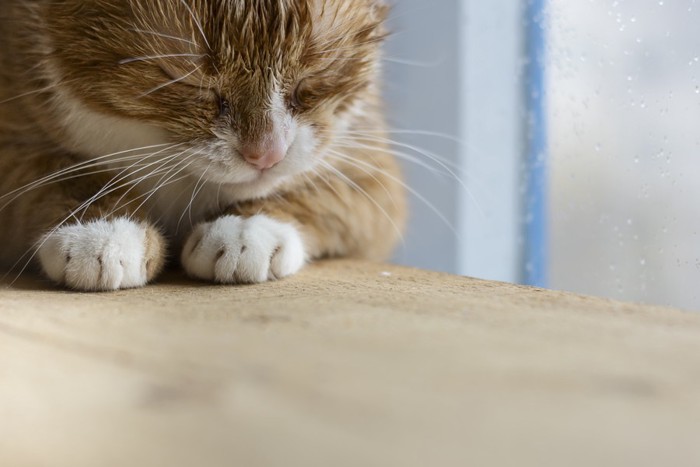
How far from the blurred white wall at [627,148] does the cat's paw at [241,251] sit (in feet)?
1.97

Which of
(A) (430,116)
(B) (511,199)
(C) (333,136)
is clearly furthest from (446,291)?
(A) (430,116)

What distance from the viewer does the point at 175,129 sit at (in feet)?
3.70

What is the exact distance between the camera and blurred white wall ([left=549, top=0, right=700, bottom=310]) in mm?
1164

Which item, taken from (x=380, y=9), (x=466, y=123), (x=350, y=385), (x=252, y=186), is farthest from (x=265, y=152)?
(x=466, y=123)

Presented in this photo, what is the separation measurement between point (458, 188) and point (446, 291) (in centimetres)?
110

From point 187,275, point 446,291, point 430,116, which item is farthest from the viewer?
point 430,116

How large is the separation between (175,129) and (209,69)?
110 millimetres

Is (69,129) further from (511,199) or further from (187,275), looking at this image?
(511,199)

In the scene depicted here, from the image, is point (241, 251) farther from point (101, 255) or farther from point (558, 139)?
point (558, 139)

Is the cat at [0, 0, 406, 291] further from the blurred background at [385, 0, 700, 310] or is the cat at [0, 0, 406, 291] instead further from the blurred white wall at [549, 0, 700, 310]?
the blurred white wall at [549, 0, 700, 310]

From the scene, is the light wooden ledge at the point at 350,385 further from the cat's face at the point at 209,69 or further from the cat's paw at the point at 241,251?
the cat's face at the point at 209,69

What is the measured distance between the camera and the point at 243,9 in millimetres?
1079

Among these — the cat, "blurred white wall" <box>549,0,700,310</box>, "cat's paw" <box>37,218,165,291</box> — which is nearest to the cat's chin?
the cat

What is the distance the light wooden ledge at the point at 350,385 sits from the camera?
0.48 m
